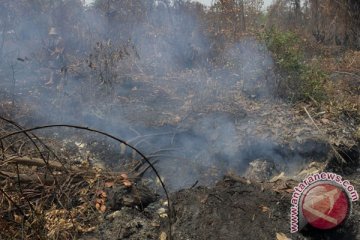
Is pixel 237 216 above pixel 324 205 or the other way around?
the other way around

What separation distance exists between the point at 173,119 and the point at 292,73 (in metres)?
2.31

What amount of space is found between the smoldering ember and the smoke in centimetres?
3

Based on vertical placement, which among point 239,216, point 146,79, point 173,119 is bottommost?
point 239,216

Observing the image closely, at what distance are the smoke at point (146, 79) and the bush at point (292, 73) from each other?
0.37 m

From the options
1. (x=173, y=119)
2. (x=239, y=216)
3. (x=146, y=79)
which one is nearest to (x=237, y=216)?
(x=239, y=216)

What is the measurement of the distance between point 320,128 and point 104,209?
344 centimetres

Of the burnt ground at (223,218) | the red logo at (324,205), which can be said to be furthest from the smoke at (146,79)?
the red logo at (324,205)

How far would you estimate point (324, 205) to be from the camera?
2.61 meters

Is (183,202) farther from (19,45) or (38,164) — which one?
(19,45)

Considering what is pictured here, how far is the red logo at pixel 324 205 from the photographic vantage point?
2621 millimetres

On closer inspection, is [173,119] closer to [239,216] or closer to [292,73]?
[292,73]

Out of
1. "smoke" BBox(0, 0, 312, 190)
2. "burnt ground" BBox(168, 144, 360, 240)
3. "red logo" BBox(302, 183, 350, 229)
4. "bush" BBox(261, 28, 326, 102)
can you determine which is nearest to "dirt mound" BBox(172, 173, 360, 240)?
"burnt ground" BBox(168, 144, 360, 240)

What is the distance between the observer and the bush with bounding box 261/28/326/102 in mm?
6074

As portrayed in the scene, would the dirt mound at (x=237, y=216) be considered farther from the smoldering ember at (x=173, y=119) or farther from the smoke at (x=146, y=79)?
the smoke at (x=146, y=79)
